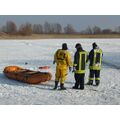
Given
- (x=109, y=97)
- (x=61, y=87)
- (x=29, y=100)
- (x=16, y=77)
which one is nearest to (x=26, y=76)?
(x=16, y=77)

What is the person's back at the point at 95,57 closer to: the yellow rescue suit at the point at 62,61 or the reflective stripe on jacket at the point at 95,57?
the reflective stripe on jacket at the point at 95,57

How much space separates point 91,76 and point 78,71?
899 mm

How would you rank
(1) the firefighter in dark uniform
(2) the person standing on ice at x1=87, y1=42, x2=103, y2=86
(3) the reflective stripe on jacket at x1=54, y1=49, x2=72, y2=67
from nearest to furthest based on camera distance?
1. (3) the reflective stripe on jacket at x1=54, y1=49, x2=72, y2=67
2. (1) the firefighter in dark uniform
3. (2) the person standing on ice at x1=87, y1=42, x2=103, y2=86

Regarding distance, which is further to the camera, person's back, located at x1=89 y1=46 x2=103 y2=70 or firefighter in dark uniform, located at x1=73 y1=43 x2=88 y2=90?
person's back, located at x1=89 y1=46 x2=103 y2=70

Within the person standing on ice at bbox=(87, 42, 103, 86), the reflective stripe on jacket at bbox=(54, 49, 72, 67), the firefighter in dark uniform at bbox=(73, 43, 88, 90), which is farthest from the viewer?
the person standing on ice at bbox=(87, 42, 103, 86)

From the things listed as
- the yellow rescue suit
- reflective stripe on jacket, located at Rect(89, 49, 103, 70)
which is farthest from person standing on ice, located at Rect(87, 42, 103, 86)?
the yellow rescue suit

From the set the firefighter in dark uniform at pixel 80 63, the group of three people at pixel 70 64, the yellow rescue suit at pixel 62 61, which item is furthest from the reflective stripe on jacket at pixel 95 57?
A: the yellow rescue suit at pixel 62 61

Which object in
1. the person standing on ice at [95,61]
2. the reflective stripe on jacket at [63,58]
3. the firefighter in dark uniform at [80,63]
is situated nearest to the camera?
the reflective stripe on jacket at [63,58]

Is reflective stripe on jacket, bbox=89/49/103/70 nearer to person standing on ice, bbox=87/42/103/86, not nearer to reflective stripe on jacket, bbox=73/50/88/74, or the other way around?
person standing on ice, bbox=87/42/103/86

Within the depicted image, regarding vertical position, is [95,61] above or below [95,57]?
below

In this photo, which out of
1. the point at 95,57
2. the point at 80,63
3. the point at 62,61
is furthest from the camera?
the point at 95,57

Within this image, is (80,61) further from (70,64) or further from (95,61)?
(95,61)

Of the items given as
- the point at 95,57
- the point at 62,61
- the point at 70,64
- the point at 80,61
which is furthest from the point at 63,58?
the point at 95,57

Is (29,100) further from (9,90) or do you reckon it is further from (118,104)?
(118,104)
